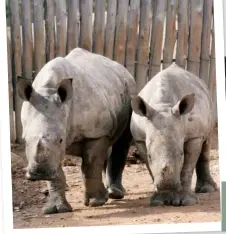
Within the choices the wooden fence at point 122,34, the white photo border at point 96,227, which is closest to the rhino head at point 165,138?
the white photo border at point 96,227

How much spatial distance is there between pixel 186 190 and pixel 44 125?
145 cm

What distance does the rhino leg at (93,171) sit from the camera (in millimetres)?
8539

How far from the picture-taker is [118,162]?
9.55 m

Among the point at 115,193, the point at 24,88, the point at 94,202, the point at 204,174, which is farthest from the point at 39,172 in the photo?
the point at 204,174

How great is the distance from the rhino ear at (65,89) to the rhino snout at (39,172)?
663 mm

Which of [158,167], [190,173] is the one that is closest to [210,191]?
[190,173]

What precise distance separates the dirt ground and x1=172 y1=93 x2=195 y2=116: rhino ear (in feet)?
2.67

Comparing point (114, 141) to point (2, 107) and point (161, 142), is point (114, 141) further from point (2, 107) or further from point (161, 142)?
point (2, 107)

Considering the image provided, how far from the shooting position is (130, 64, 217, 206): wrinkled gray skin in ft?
26.5

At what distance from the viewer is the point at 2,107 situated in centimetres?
768

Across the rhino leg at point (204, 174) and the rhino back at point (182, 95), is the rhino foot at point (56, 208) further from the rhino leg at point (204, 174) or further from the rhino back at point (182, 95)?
the rhino leg at point (204, 174)

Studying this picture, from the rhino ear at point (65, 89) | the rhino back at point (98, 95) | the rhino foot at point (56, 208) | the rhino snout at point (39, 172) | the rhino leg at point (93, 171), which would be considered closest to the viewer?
the rhino snout at point (39, 172)

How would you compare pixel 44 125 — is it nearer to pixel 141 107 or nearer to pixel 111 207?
pixel 141 107

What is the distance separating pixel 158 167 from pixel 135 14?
7.86 ft
